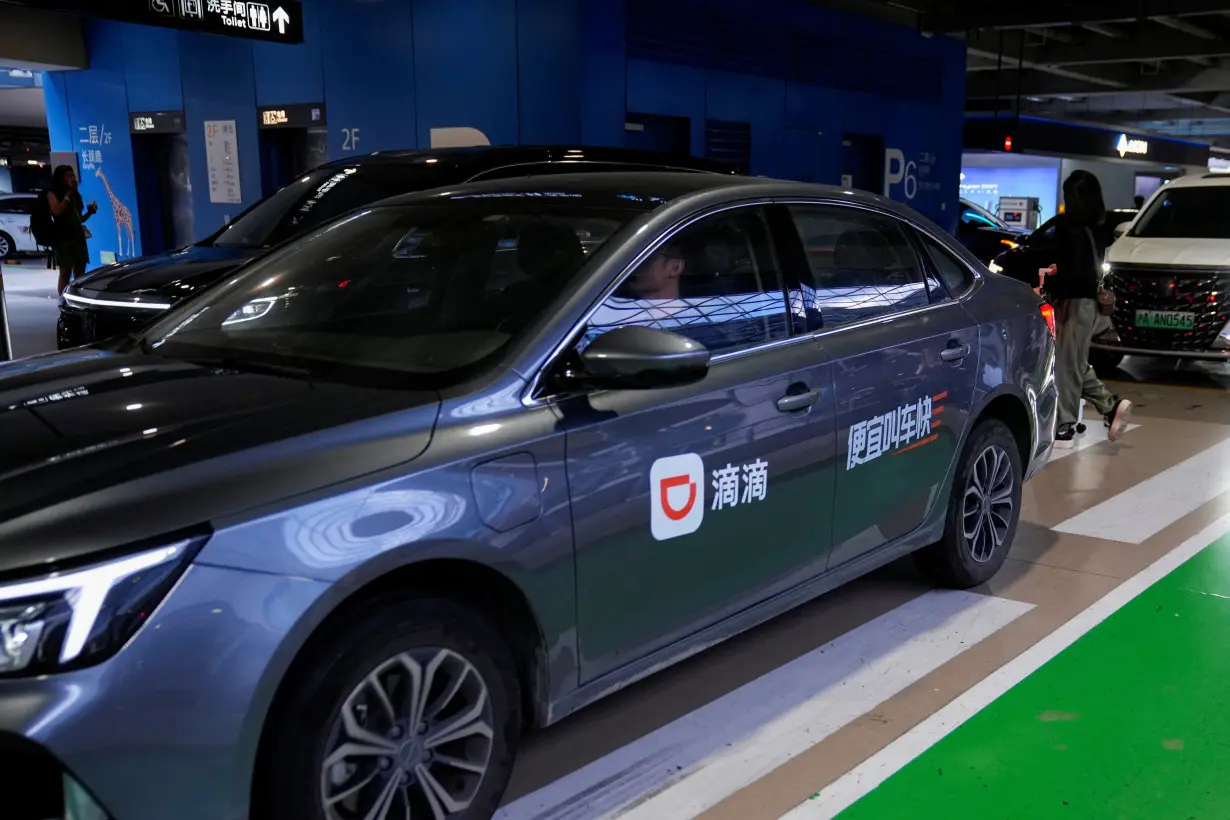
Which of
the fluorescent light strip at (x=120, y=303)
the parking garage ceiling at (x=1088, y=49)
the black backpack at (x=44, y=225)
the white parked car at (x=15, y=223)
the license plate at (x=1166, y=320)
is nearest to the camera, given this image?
the fluorescent light strip at (x=120, y=303)

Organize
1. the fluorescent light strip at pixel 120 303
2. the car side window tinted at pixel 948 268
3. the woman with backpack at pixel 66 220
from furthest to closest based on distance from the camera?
the woman with backpack at pixel 66 220
the fluorescent light strip at pixel 120 303
the car side window tinted at pixel 948 268

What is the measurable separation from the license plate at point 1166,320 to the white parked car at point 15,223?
24.3 meters

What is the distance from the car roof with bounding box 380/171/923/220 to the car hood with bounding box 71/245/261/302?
2565 millimetres

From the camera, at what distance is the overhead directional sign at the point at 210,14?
342 inches

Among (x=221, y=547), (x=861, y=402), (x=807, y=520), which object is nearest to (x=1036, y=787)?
(x=807, y=520)

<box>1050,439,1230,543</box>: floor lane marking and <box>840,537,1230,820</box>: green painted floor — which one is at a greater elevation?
<box>840,537,1230,820</box>: green painted floor

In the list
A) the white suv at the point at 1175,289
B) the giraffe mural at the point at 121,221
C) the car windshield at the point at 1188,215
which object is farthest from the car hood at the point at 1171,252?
the giraffe mural at the point at 121,221

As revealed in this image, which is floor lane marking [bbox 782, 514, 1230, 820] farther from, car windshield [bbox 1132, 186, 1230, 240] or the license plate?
car windshield [bbox 1132, 186, 1230, 240]

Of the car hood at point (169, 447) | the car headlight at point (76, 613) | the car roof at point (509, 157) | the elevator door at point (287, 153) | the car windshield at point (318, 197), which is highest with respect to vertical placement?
the elevator door at point (287, 153)

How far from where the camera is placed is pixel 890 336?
12.3 feet

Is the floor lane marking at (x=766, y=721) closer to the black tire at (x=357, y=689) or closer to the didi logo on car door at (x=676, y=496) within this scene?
the black tire at (x=357, y=689)

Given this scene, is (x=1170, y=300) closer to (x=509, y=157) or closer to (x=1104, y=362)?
(x=1104, y=362)

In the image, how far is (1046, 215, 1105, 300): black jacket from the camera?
6.97m

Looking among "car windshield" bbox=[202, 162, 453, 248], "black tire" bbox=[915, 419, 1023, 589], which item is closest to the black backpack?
"car windshield" bbox=[202, 162, 453, 248]
